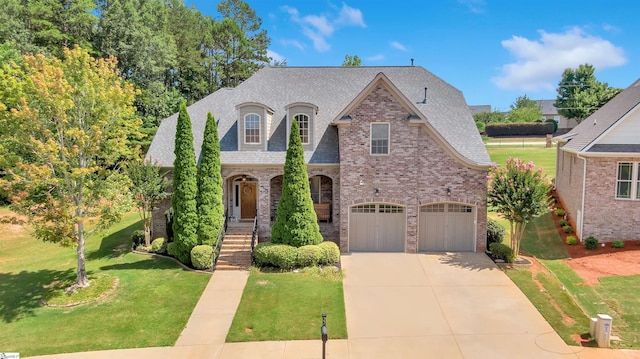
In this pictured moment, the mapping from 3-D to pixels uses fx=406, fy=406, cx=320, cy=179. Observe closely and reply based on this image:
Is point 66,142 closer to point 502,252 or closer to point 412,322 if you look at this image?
point 412,322

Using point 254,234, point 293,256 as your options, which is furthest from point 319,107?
point 293,256

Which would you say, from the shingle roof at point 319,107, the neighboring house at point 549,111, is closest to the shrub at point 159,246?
the shingle roof at point 319,107

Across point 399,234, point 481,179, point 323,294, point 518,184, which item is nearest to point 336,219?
point 399,234

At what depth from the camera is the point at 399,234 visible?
63.0ft

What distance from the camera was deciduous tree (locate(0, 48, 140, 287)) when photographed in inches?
541

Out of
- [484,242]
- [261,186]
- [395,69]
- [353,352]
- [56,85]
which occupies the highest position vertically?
[395,69]

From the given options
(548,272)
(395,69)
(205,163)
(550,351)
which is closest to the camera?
(550,351)

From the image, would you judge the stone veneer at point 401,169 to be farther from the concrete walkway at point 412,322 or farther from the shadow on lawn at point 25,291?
the shadow on lawn at point 25,291

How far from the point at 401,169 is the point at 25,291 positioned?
1594 centimetres

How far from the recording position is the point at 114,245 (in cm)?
2103

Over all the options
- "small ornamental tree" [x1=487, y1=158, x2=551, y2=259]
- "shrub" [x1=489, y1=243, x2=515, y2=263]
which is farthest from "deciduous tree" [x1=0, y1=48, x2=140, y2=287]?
"shrub" [x1=489, y1=243, x2=515, y2=263]

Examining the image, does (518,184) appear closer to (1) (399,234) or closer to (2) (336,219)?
(1) (399,234)

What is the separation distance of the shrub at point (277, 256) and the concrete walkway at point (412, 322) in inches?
40.8

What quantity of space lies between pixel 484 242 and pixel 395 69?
12044mm
